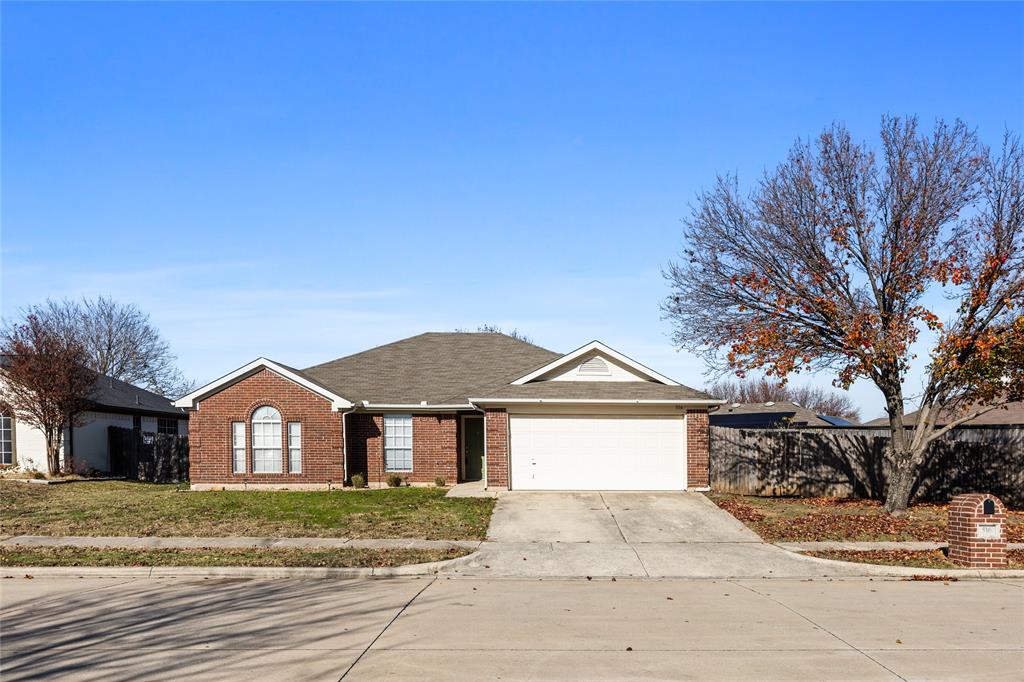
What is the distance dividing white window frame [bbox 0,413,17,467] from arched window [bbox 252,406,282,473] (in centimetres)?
1010

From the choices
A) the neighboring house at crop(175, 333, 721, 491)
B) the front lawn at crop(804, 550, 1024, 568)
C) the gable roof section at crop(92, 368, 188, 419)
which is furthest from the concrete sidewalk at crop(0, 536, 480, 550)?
the gable roof section at crop(92, 368, 188, 419)

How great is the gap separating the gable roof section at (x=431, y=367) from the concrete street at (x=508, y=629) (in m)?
13.1

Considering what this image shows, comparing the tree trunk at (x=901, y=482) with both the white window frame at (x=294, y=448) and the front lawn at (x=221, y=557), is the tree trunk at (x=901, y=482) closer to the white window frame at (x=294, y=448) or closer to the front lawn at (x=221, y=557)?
the front lawn at (x=221, y=557)

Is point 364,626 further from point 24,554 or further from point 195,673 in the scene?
point 24,554

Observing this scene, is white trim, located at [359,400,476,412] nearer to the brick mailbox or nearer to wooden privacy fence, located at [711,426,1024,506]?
wooden privacy fence, located at [711,426,1024,506]

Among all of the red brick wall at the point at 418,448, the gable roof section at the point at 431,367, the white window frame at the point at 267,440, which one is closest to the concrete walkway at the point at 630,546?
the red brick wall at the point at 418,448

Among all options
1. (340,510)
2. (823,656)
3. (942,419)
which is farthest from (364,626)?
(942,419)

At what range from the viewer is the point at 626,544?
669 inches

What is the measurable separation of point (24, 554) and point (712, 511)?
47.6ft

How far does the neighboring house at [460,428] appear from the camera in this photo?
78.5 ft

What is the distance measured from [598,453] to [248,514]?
31.4 ft

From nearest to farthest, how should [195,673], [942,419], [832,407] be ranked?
[195,673] → [942,419] → [832,407]

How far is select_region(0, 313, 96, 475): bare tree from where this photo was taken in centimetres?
2752

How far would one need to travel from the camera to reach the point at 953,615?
440 inches
